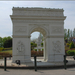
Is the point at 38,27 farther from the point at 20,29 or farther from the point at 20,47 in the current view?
the point at 20,47

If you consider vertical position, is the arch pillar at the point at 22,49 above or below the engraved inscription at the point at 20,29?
below

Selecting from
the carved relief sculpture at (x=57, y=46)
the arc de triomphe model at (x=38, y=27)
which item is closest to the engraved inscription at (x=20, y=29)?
the arc de triomphe model at (x=38, y=27)

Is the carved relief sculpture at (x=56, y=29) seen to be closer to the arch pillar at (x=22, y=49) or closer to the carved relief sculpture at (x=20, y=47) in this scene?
the arch pillar at (x=22, y=49)

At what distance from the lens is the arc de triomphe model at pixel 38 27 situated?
1627 cm

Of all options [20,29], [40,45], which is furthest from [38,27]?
[40,45]

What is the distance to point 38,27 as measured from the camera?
16797 millimetres

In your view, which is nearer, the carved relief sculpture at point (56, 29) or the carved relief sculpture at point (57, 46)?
the carved relief sculpture at point (57, 46)

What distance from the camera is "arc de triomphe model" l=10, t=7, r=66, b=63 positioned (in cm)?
1627

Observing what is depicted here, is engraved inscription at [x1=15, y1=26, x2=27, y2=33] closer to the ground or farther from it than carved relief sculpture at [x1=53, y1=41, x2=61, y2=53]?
farther from it

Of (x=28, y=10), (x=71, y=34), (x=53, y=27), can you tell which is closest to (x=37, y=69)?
(x=53, y=27)

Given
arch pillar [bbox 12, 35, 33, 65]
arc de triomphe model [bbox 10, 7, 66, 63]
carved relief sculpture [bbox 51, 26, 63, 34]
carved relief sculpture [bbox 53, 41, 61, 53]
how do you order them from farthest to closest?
carved relief sculpture [bbox 51, 26, 63, 34]
carved relief sculpture [bbox 53, 41, 61, 53]
arc de triomphe model [bbox 10, 7, 66, 63]
arch pillar [bbox 12, 35, 33, 65]

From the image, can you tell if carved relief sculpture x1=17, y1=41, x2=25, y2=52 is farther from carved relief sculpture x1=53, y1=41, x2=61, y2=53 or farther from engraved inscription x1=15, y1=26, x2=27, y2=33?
carved relief sculpture x1=53, y1=41, x2=61, y2=53

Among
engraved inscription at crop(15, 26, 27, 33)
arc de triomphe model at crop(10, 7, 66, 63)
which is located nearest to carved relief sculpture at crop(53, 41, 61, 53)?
arc de triomphe model at crop(10, 7, 66, 63)

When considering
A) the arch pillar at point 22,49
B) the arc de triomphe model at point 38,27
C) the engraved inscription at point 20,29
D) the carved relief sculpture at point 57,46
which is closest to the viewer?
the arch pillar at point 22,49
